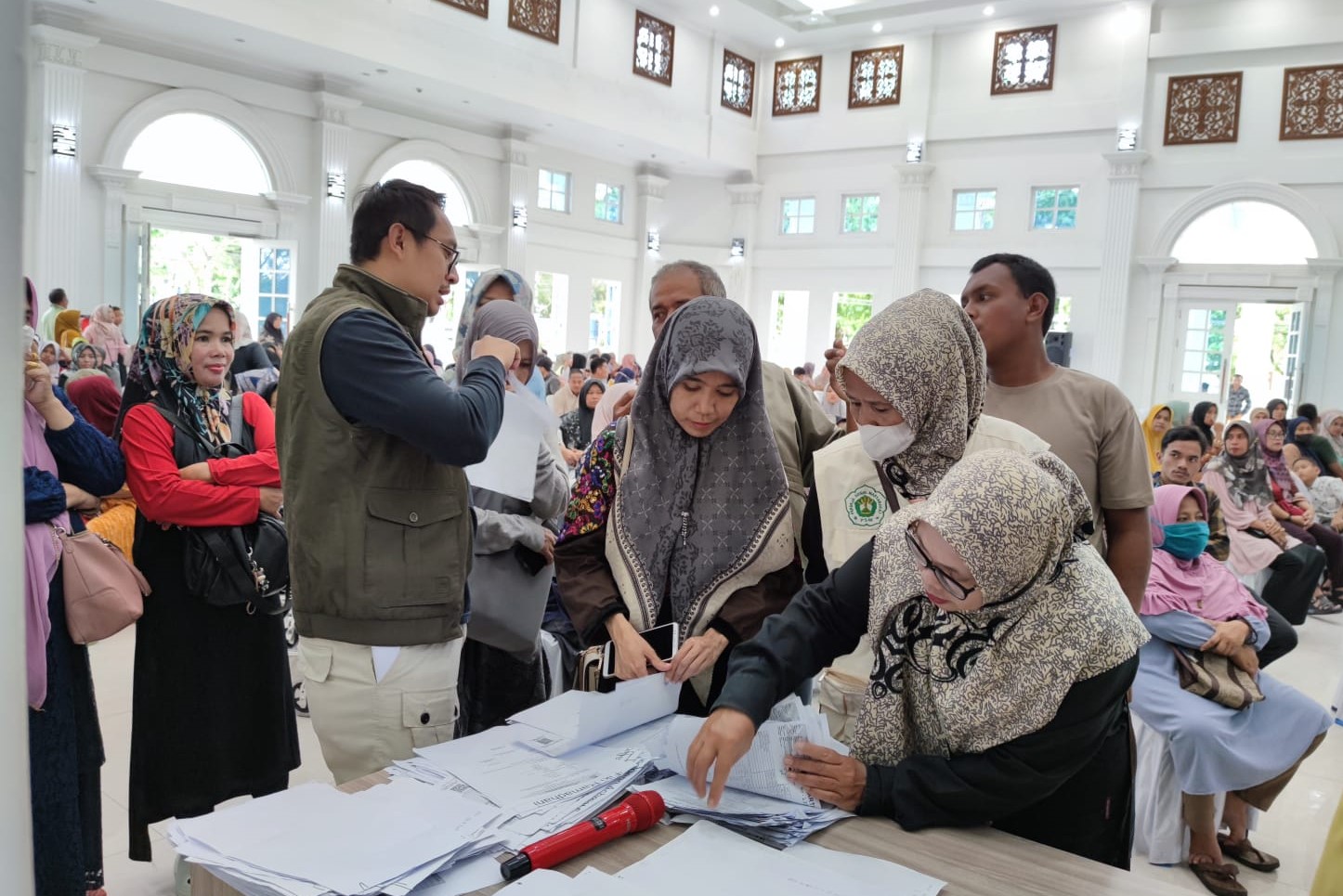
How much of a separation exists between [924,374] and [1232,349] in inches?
510

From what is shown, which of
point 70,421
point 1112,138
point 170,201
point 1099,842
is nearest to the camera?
point 1099,842

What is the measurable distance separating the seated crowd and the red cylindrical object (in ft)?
0.27

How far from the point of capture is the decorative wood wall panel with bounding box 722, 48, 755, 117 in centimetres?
1572

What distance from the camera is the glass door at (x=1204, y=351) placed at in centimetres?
1251

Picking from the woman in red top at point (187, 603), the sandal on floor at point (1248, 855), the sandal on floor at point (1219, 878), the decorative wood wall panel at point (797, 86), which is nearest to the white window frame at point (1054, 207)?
the decorative wood wall panel at point (797, 86)

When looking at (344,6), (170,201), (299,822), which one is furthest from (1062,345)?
(299,822)

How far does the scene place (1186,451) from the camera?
3.69 metres

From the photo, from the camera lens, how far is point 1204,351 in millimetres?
12742

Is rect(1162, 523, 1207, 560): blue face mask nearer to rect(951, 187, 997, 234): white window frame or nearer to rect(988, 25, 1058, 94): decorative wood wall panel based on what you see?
rect(951, 187, 997, 234): white window frame

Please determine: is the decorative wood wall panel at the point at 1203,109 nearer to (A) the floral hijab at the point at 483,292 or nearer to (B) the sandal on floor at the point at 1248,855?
(B) the sandal on floor at the point at 1248,855

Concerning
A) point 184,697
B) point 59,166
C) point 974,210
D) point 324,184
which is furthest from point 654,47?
point 184,697

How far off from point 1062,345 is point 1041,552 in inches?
541

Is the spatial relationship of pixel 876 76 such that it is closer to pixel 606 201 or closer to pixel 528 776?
pixel 606 201

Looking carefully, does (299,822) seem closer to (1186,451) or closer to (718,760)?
(718,760)
